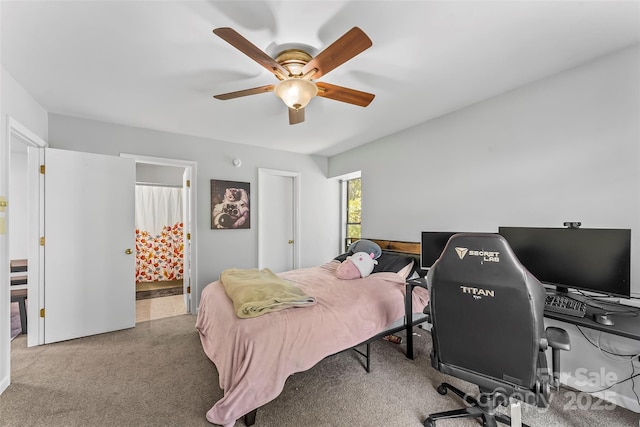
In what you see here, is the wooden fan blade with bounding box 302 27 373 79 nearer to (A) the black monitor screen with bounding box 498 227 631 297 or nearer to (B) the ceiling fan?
(B) the ceiling fan

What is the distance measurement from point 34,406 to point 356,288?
8.22ft

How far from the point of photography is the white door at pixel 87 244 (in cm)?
289

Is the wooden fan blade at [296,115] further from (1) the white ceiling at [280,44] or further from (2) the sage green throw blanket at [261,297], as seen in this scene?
(2) the sage green throw blanket at [261,297]

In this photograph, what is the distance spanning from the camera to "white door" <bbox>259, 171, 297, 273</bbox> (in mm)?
4516

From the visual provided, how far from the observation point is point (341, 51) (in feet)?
5.07

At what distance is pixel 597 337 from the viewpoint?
78.3 inches

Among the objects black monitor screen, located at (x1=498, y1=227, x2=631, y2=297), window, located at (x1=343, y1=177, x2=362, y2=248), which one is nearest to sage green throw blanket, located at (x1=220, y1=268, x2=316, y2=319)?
black monitor screen, located at (x1=498, y1=227, x2=631, y2=297)

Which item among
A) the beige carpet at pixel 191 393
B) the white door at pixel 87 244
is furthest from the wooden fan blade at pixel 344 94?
the white door at pixel 87 244

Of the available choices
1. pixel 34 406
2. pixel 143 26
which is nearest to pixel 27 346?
pixel 34 406

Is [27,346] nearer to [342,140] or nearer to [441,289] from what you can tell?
[441,289]

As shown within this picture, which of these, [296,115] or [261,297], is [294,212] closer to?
[296,115]

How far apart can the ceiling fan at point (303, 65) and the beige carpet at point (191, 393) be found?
7.02ft

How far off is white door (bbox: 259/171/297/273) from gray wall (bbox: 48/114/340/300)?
16 cm

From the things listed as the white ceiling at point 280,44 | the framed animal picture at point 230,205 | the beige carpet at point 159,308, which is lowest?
the beige carpet at point 159,308
